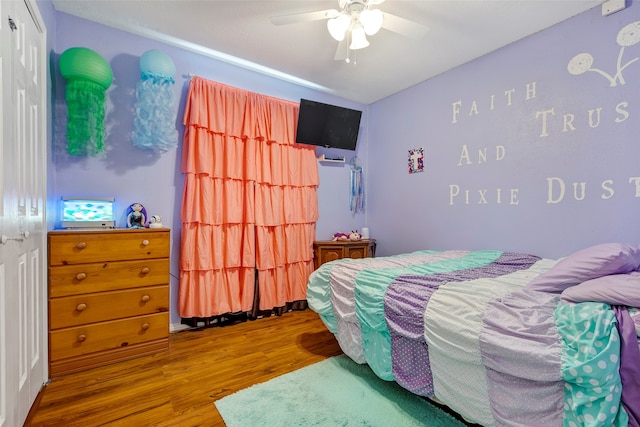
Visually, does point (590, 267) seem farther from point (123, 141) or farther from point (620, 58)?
point (123, 141)

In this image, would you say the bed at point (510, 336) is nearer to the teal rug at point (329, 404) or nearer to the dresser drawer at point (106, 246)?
the teal rug at point (329, 404)

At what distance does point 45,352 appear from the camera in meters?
1.89

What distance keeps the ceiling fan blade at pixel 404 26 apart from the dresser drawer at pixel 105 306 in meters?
2.61

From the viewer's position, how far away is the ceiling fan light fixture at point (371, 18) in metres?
1.81

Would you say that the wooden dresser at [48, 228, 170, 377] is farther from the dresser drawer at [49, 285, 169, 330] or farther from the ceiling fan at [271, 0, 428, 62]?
the ceiling fan at [271, 0, 428, 62]

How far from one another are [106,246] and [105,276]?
22 cm

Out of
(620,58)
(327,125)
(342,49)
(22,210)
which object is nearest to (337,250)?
(327,125)

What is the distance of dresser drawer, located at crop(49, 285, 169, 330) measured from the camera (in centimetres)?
198

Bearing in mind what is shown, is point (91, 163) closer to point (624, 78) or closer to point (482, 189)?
point (482, 189)

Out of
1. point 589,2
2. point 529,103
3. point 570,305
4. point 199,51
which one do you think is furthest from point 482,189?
point 199,51

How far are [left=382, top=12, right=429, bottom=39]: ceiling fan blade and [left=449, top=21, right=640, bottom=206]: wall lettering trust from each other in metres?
1.21

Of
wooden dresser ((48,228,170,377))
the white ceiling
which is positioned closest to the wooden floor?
wooden dresser ((48,228,170,377))

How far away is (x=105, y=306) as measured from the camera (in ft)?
6.97

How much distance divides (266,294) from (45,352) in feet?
5.67
